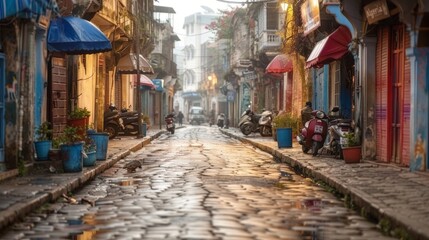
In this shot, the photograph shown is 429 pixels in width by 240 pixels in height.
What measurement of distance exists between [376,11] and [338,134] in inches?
133

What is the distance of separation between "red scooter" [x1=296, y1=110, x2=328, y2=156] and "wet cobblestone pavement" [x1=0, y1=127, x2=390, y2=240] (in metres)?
4.26

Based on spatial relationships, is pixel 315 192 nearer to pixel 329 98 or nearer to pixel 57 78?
pixel 57 78

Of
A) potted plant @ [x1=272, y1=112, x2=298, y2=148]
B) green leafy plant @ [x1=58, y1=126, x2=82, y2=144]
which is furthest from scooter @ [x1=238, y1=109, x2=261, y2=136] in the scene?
green leafy plant @ [x1=58, y1=126, x2=82, y2=144]

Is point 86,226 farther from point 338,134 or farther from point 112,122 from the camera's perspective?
point 112,122

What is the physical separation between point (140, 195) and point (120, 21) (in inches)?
678

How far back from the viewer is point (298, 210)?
9.17m

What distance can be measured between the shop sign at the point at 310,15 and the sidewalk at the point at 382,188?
575 centimetres

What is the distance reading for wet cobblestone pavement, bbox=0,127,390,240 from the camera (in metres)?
7.37

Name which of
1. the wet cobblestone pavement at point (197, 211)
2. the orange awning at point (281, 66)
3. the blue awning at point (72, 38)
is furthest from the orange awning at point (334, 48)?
the orange awning at point (281, 66)

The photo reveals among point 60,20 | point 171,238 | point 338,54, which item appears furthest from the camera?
point 338,54

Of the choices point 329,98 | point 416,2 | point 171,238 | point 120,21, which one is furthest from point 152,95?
point 171,238

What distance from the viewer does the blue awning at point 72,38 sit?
15.0 metres

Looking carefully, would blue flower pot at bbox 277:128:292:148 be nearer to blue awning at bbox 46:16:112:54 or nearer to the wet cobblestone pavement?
the wet cobblestone pavement

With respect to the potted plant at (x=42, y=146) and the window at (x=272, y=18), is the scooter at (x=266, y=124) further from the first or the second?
the potted plant at (x=42, y=146)
